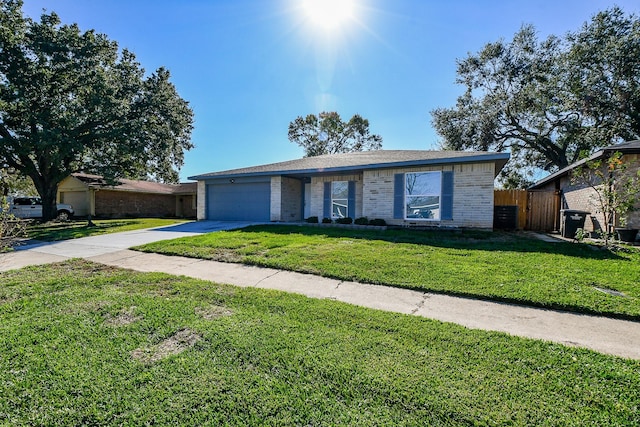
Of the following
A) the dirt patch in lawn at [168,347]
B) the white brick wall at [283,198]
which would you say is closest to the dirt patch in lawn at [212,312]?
the dirt patch in lawn at [168,347]

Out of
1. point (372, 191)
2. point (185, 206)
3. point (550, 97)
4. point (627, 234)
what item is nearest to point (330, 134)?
point (185, 206)

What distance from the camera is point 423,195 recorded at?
11.1 meters

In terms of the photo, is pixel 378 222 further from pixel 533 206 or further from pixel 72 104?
pixel 72 104

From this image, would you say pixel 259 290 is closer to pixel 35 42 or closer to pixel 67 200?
pixel 35 42

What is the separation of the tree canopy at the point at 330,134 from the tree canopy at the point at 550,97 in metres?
12.3

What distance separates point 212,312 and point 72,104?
18.7 m

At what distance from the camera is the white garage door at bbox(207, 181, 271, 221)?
48.1ft

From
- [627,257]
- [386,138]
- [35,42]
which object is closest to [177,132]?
[35,42]

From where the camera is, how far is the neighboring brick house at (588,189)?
28.2 feet

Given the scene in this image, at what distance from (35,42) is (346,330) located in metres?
20.9

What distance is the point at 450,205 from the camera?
10.5 metres

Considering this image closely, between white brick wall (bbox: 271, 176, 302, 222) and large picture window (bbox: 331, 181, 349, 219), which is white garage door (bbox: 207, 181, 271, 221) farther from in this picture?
large picture window (bbox: 331, 181, 349, 219)

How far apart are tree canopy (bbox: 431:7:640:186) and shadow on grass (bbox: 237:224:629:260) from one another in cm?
1177

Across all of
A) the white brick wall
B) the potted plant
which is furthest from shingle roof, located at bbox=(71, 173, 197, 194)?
the potted plant
